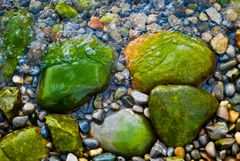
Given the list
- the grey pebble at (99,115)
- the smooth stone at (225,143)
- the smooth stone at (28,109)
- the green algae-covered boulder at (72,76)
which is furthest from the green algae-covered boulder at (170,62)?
the smooth stone at (28,109)

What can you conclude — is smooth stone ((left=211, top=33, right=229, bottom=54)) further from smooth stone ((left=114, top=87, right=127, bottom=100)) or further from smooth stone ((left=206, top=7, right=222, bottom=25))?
smooth stone ((left=114, top=87, right=127, bottom=100))

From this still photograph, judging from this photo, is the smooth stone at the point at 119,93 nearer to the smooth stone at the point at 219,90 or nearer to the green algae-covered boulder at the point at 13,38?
the smooth stone at the point at 219,90

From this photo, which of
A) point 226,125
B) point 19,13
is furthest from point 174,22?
point 19,13

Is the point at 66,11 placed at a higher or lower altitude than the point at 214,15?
higher

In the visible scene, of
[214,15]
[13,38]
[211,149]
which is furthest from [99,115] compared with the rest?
[214,15]

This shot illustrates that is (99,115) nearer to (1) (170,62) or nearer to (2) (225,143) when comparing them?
(1) (170,62)

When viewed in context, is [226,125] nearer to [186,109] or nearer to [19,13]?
[186,109]
